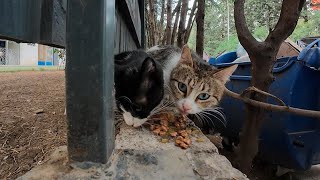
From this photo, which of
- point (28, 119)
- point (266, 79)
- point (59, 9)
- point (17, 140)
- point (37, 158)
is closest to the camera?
point (59, 9)

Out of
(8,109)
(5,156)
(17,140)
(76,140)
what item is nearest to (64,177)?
(76,140)

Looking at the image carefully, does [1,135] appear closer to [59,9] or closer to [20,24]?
[59,9]

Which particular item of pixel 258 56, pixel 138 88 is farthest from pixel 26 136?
pixel 258 56

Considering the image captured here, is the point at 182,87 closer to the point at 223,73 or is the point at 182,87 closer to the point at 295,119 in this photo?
the point at 223,73

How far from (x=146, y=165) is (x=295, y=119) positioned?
2.14 metres

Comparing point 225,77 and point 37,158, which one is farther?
point 225,77

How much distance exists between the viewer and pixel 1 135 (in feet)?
5.03

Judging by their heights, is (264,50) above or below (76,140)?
above

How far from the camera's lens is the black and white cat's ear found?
4.94 ft

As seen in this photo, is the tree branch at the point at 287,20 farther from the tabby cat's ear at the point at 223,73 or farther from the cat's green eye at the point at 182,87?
the cat's green eye at the point at 182,87

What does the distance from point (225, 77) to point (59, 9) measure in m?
1.47

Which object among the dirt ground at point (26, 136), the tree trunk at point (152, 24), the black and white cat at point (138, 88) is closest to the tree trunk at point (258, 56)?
the black and white cat at point (138, 88)

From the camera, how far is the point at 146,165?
1.05 metres

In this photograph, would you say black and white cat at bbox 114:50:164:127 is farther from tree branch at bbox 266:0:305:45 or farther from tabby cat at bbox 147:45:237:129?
tree branch at bbox 266:0:305:45
